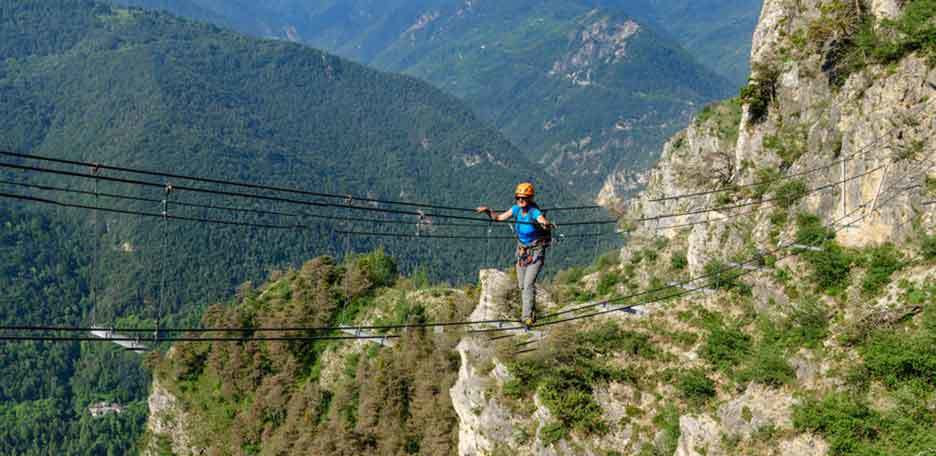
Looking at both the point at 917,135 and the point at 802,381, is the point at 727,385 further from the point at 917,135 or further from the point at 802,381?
the point at 917,135

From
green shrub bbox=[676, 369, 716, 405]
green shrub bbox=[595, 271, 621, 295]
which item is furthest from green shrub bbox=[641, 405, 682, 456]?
green shrub bbox=[595, 271, 621, 295]

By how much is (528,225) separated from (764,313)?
1625 centimetres

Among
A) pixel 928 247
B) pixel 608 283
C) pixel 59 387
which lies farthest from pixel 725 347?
pixel 59 387

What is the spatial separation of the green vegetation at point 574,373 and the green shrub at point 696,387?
9.92ft

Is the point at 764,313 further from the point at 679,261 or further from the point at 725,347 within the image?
the point at 679,261

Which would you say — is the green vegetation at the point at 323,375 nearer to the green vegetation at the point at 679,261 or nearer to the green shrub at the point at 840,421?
the green vegetation at the point at 679,261

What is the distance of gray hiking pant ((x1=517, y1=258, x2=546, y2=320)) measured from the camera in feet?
60.1

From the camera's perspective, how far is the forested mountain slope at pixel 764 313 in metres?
24.1

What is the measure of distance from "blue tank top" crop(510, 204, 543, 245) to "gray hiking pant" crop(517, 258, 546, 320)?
0.64m

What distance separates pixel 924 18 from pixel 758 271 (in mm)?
11223

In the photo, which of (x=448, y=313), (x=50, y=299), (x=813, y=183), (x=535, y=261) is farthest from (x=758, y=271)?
(x=50, y=299)

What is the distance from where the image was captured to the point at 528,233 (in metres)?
17.9

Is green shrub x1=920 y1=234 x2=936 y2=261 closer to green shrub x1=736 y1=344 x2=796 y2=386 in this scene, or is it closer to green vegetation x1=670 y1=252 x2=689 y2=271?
green shrub x1=736 y1=344 x2=796 y2=386

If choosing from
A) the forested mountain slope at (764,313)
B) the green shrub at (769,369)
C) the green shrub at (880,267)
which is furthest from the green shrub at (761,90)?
the green shrub at (769,369)
